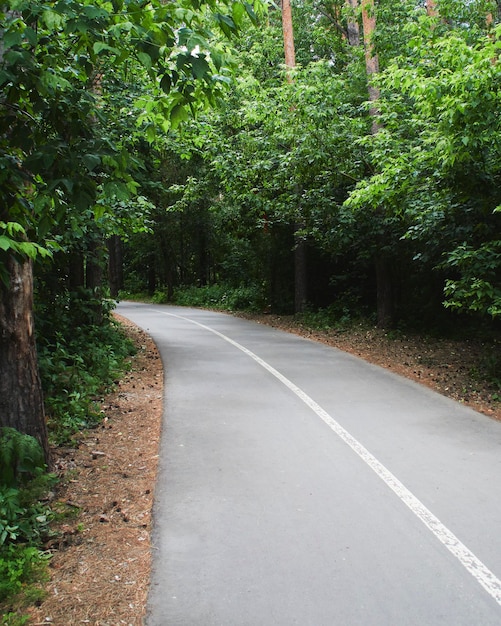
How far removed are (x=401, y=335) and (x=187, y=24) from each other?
13.6 m

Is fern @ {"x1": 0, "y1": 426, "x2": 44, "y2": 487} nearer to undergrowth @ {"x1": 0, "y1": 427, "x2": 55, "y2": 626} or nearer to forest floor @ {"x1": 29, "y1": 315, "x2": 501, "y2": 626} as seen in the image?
undergrowth @ {"x1": 0, "y1": 427, "x2": 55, "y2": 626}

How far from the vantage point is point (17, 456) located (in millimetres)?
5016

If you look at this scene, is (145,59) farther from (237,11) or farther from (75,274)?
(75,274)

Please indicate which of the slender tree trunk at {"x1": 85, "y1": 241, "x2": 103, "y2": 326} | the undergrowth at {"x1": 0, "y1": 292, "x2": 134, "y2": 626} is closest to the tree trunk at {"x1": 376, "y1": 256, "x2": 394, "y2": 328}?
the undergrowth at {"x1": 0, "y1": 292, "x2": 134, "y2": 626}

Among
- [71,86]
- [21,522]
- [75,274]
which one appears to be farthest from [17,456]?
[75,274]

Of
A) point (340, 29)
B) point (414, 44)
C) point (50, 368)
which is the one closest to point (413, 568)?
point (50, 368)

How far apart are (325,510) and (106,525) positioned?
6.47ft


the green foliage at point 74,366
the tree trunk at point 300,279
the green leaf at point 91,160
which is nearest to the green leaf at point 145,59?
the green leaf at point 91,160

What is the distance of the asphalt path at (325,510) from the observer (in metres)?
3.68

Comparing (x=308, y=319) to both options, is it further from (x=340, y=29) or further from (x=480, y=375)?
(x=340, y=29)

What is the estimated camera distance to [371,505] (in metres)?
5.17

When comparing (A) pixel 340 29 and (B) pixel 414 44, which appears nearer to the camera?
(B) pixel 414 44

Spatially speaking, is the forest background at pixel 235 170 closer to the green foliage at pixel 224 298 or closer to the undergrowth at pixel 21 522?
the undergrowth at pixel 21 522

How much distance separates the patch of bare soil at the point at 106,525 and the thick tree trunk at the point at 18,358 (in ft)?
2.80
